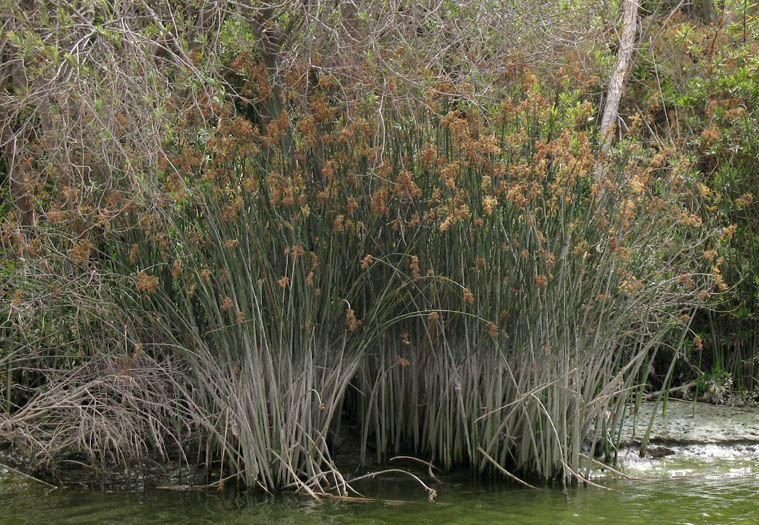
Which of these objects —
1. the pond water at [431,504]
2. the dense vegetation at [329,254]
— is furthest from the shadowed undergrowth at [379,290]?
the pond water at [431,504]

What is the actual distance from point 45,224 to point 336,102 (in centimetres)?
213

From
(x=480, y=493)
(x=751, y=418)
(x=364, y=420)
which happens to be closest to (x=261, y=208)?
(x=364, y=420)

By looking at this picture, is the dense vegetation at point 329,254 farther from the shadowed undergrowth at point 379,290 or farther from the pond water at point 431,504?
the pond water at point 431,504

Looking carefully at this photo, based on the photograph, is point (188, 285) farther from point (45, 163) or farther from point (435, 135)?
point (435, 135)

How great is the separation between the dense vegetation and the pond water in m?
0.19

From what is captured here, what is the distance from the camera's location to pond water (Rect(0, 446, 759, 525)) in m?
4.77

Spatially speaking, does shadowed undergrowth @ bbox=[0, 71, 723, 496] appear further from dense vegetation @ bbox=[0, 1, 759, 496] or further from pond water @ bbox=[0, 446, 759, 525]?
pond water @ bbox=[0, 446, 759, 525]

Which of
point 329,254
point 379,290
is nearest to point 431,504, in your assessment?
point 379,290

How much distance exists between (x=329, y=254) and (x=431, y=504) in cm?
149

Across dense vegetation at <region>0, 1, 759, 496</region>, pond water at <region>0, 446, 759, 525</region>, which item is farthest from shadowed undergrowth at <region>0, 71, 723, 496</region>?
pond water at <region>0, 446, 759, 525</region>

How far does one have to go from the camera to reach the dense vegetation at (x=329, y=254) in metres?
5.09

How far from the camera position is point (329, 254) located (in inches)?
209

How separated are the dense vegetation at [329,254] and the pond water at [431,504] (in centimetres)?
19

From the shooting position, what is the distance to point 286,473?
5227mm
